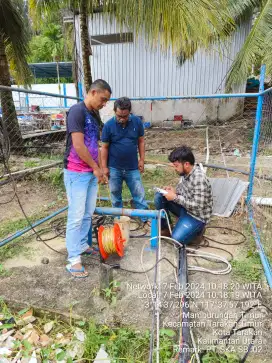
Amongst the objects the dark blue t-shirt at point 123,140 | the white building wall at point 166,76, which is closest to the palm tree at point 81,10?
the dark blue t-shirt at point 123,140

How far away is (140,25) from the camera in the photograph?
14.3 ft

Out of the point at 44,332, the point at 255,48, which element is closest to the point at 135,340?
the point at 44,332

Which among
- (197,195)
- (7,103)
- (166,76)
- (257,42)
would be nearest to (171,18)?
(197,195)

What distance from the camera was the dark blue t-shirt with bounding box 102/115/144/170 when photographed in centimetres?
382

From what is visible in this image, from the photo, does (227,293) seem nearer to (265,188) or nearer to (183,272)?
(183,272)

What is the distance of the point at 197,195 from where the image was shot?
3115 millimetres

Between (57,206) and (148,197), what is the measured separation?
67.6 inches

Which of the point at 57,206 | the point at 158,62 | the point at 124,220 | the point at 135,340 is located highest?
the point at 158,62

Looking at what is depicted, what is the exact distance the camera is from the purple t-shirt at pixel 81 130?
2.58 meters

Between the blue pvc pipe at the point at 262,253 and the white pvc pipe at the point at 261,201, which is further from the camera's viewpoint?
the white pvc pipe at the point at 261,201

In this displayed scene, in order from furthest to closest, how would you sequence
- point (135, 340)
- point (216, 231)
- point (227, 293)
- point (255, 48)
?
point (255, 48) → point (216, 231) → point (227, 293) → point (135, 340)

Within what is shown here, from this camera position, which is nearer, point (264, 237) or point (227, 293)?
point (227, 293)

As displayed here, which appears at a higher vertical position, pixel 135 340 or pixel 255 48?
pixel 255 48

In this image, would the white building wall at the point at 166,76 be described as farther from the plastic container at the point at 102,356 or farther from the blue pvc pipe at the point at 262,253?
the plastic container at the point at 102,356
